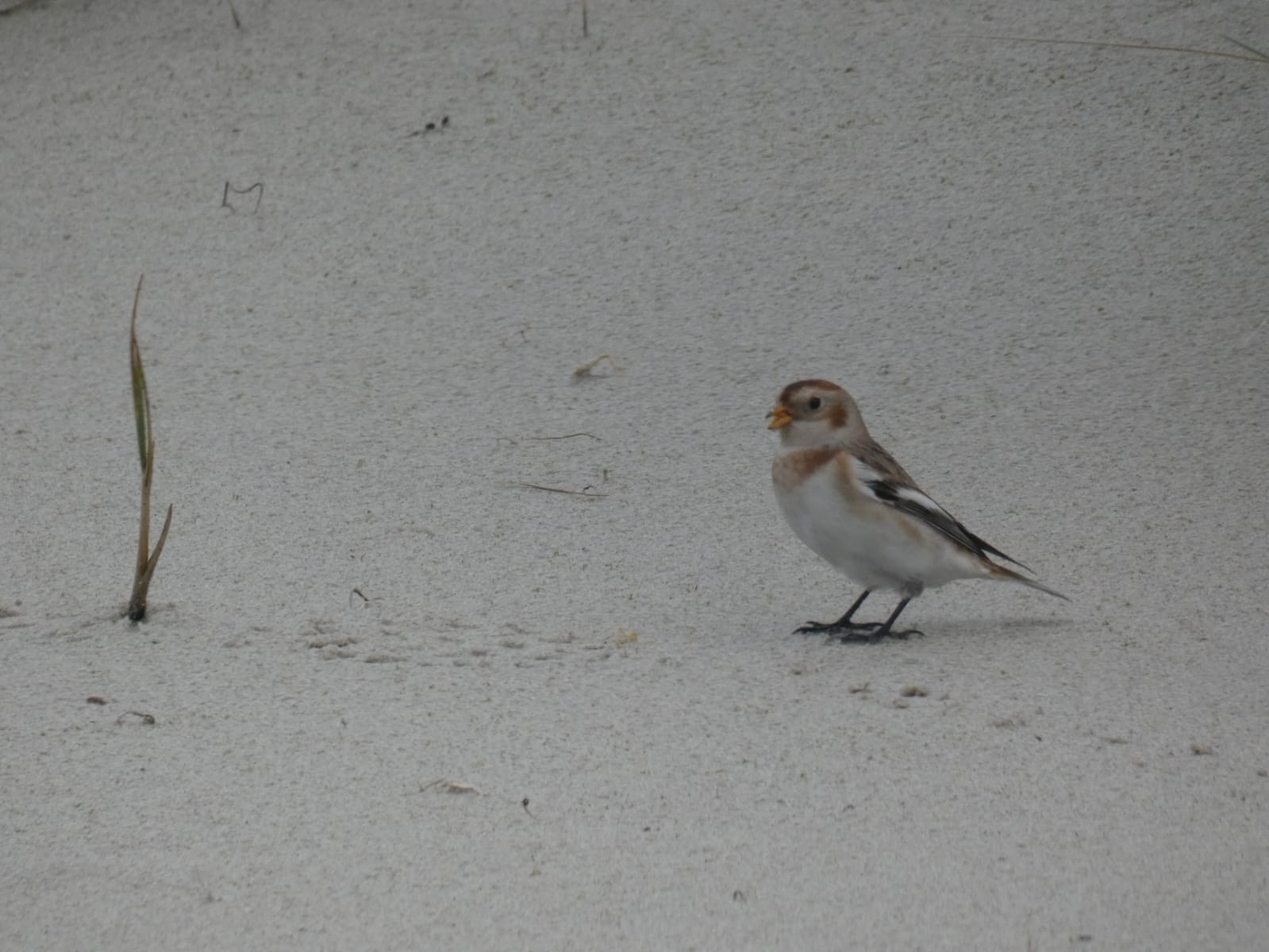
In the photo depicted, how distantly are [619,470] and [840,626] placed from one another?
105 centimetres

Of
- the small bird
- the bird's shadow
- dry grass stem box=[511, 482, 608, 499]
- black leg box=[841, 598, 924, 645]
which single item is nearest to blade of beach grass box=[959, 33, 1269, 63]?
the small bird

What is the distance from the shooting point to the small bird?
3631 mm

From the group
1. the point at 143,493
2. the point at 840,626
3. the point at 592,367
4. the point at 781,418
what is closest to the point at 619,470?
the point at 592,367

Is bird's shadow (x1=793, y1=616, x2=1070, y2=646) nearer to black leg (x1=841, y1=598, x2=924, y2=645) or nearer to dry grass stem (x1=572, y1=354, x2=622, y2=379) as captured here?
black leg (x1=841, y1=598, x2=924, y2=645)

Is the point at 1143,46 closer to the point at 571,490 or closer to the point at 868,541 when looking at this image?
the point at 868,541

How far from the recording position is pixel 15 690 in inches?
125

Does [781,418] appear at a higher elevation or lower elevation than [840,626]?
higher

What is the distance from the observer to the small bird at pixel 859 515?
3631mm

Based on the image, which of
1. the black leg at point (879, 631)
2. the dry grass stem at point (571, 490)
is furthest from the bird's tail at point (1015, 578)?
the dry grass stem at point (571, 490)

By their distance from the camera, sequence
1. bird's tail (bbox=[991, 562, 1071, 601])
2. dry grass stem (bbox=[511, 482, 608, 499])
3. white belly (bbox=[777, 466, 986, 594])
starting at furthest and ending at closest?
dry grass stem (bbox=[511, 482, 608, 499]) < bird's tail (bbox=[991, 562, 1071, 601]) < white belly (bbox=[777, 466, 986, 594])

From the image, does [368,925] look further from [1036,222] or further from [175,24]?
[175,24]

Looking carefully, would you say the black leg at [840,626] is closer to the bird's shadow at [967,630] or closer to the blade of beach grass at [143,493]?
the bird's shadow at [967,630]

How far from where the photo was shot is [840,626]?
12.1 feet

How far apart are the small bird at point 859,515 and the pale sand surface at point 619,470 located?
143 millimetres
